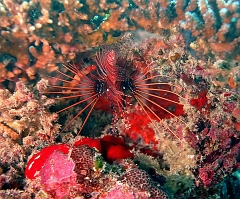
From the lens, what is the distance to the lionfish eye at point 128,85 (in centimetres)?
377

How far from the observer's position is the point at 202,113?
375 centimetres

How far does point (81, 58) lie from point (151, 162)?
2.49 metres

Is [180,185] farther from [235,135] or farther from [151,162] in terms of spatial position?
[235,135]

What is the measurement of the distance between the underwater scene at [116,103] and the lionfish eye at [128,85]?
0.11 ft

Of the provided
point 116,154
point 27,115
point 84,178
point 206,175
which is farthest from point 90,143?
point 206,175

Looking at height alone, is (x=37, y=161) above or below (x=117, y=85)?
below

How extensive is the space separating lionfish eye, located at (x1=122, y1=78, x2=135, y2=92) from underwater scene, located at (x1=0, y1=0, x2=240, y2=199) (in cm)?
3

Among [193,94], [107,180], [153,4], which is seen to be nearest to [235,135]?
[193,94]

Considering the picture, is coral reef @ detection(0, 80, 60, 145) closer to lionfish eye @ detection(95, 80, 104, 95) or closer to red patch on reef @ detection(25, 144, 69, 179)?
red patch on reef @ detection(25, 144, 69, 179)

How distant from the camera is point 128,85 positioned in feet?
12.5

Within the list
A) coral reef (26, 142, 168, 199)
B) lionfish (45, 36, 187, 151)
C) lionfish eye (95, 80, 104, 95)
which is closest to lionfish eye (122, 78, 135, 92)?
lionfish (45, 36, 187, 151)

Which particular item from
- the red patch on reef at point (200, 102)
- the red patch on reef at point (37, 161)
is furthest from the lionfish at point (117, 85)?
the red patch on reef at point (37, 161)

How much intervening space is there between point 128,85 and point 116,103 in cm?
38

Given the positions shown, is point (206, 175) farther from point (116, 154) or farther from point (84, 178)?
point (84, 178)
